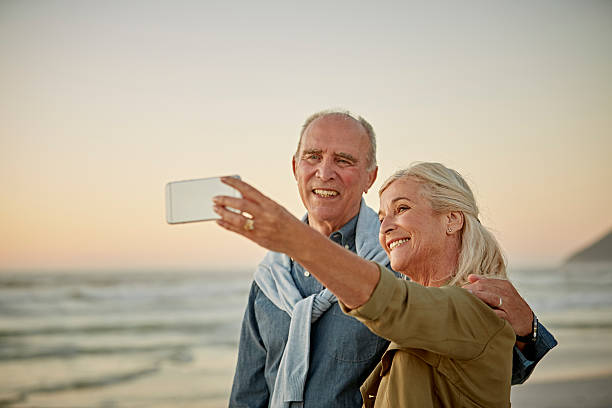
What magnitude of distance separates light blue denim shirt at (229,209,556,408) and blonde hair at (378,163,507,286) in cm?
42

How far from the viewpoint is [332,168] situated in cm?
233

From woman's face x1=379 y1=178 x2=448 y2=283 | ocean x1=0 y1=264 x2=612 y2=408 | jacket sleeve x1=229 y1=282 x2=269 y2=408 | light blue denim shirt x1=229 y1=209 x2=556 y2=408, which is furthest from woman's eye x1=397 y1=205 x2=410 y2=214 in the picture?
ocean x1=0 y1=264 x2=612 y2=408

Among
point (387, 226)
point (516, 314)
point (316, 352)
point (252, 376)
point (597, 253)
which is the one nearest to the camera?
point (516, 314)

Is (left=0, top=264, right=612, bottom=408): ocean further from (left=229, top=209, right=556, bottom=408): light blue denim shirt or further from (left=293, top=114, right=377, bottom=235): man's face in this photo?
Result: (left=293, top=114, right=377, bottom=235): man's face

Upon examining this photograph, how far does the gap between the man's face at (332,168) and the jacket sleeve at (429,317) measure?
99 cm

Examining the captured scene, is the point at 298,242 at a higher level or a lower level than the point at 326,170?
lower

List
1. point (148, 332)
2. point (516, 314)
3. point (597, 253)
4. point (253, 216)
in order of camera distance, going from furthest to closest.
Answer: point (597, 253) < point (148, 332) < point (516, 314) < point (253, 216)

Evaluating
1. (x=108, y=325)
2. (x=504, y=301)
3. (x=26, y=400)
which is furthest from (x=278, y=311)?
(x=108, y=325)

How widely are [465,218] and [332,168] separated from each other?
0.75 meters

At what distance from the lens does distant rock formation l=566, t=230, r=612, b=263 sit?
16750mm

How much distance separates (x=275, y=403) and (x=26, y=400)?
226 inches

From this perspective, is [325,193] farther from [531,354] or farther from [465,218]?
[531,354]

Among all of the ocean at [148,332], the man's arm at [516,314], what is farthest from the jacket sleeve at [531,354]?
the ocean at [148,332]

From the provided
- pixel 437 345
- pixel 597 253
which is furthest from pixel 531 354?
pixel 597 253
